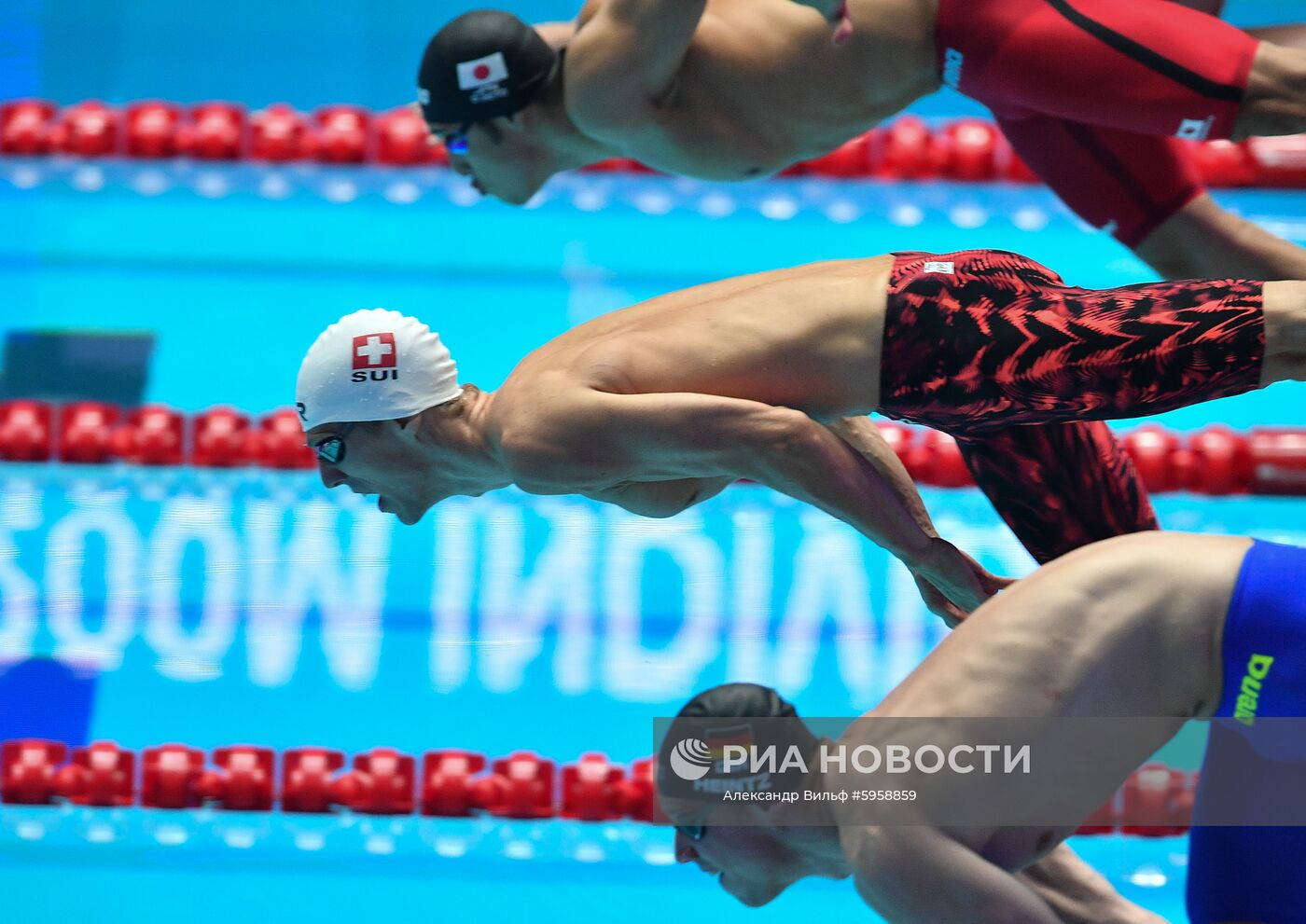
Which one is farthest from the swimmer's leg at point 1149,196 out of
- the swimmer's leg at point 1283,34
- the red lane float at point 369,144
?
the red lane float at point 369,144

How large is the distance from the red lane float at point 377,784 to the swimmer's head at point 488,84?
1368 millimetres

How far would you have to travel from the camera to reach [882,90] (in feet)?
10.9

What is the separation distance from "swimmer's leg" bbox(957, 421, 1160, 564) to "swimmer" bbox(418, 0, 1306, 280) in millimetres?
569

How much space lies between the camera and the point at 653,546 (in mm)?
4664

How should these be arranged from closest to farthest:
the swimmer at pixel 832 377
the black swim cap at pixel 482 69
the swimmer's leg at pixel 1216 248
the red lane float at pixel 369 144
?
the swimmer at pixel 832 377 < the swimmer's leg at pixel 1216 248 < the black swim cap at pixel 482 69 < the red lane float at pixel 369 144

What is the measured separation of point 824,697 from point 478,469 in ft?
4.95

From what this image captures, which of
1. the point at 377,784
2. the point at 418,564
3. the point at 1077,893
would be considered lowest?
the point at 1077,893

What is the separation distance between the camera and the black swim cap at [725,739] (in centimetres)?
253

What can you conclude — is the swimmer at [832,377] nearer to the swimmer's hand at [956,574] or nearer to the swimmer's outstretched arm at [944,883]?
the swimmer's hand at [956,574]

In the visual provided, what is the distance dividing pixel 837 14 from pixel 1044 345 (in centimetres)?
66

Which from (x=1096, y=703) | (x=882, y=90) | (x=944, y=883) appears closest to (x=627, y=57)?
(x=882, y=90)

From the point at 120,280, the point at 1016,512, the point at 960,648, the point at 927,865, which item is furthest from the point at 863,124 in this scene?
the point at 120,280

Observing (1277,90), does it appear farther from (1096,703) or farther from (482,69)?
(482,69)

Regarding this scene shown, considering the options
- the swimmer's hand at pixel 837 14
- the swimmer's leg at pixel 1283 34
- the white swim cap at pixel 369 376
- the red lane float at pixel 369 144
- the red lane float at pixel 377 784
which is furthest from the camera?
the red lane float at pixel 369 144
